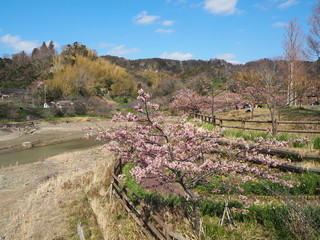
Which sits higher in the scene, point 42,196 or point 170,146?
point 170,146

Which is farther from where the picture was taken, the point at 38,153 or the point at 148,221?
the point at 38,153

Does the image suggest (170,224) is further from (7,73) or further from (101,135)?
(7,73)

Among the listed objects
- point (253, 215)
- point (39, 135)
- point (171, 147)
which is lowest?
point (39, 135)

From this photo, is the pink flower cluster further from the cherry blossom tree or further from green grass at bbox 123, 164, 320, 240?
green grass at bbox 123, 164, 320, 240

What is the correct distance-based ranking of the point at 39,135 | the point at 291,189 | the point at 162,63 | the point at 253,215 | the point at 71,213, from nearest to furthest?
the point at 253,215 → the point at 291,189 → the point at 71,213 → the point at 39,135 → the point at 162,63

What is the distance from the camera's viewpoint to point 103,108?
39.5 metres

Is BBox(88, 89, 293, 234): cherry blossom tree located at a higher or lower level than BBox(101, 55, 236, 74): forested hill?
lower

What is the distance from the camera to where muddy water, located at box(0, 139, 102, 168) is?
15.5 m

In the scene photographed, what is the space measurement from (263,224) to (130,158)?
123 inches

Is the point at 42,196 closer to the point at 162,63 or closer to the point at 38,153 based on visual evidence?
the point at 38,153

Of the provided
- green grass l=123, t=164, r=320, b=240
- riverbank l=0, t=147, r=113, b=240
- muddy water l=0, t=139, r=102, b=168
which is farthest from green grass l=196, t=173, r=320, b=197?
muddy water l=0, t=139, r=102, b=168

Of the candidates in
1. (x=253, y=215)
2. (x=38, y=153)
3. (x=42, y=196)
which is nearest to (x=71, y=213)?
(x=42, y=196)

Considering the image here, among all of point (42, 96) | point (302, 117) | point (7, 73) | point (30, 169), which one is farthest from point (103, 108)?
point (302, 117)

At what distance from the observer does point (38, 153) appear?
1761cm
